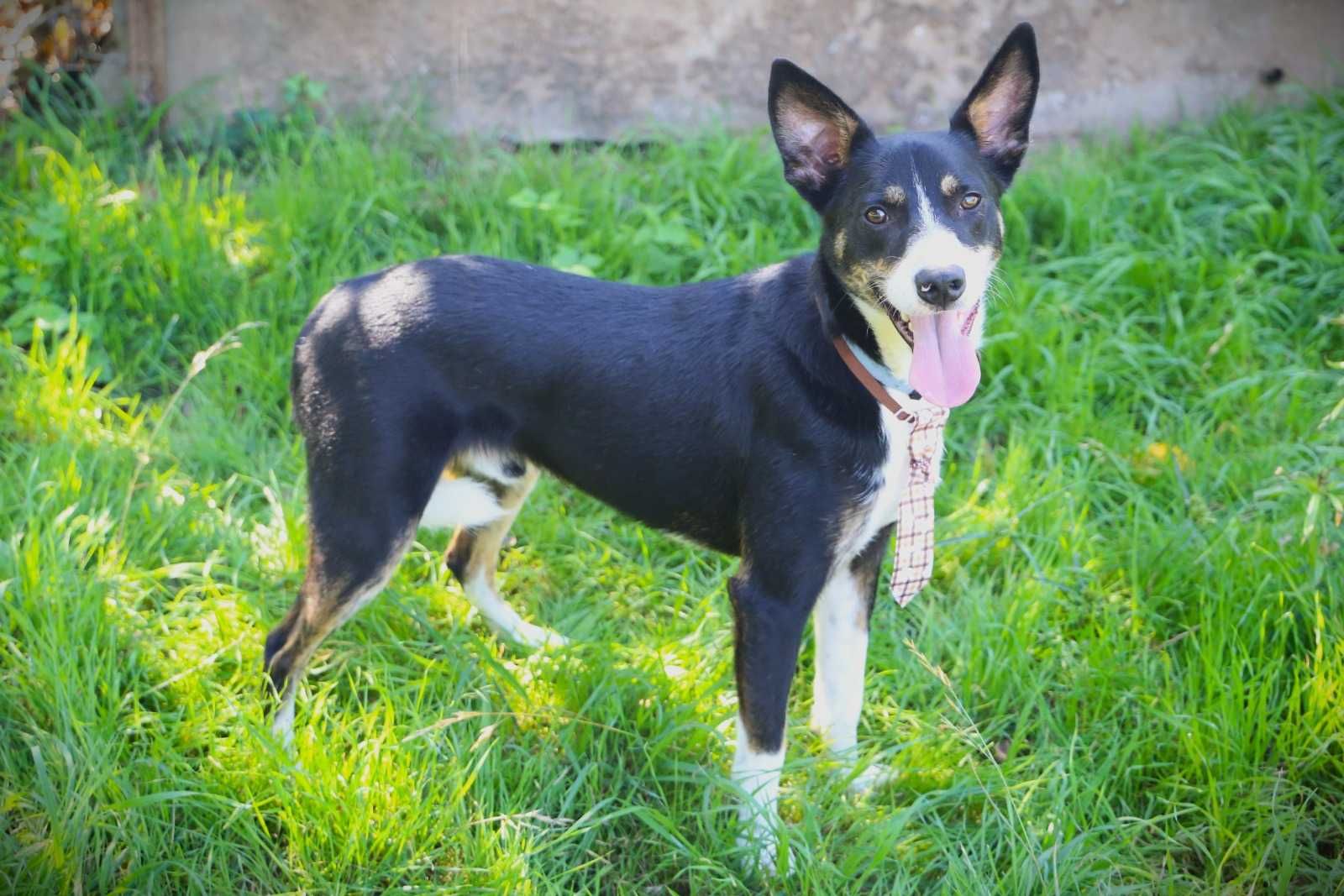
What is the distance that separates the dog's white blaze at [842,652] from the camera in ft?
9.76

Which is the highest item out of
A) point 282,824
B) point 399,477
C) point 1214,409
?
point 1214,409

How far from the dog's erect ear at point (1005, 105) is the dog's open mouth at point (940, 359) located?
0.48 meters

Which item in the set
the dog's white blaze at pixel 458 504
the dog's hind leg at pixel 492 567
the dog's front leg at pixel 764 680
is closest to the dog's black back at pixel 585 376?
the dog's white blaze at pixel 458 504

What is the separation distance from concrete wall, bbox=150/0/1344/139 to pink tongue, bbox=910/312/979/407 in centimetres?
297

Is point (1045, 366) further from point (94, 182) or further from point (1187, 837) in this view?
point (94, 182)

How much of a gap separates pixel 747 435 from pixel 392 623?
123 cm

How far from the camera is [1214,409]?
4090 millimetres

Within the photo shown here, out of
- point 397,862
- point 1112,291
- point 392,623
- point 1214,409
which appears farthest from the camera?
point 1112,291

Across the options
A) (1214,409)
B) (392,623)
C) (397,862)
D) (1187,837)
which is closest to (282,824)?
(397,862)

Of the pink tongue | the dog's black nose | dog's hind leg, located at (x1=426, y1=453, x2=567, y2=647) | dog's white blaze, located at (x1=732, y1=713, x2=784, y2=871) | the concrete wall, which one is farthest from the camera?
the concrete wall

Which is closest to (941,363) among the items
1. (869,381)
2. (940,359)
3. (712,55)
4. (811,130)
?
(940,359)

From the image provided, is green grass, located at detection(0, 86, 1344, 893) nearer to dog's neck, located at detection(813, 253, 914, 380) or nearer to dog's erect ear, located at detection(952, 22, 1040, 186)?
dog's neck, located at detection(813, 253, 914, 380)

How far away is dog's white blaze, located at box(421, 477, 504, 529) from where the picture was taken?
3008mm

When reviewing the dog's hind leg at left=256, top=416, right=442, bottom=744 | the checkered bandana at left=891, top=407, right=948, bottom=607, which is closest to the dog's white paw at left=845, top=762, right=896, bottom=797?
the checkered bandana at left=891, top=407, right=948, bottom=607
